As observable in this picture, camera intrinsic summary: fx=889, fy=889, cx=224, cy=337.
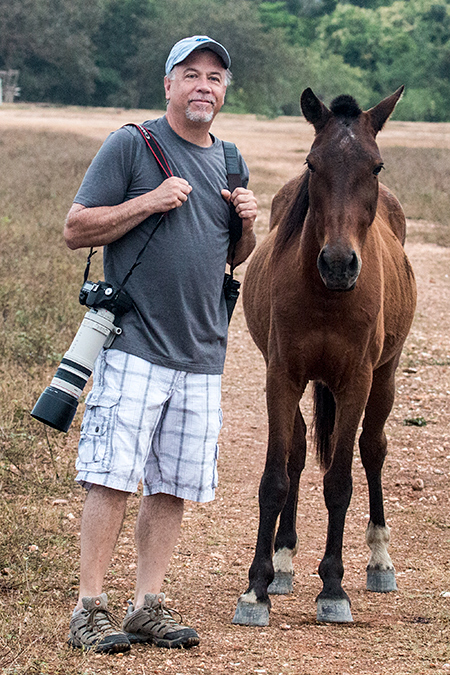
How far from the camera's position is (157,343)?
339cm

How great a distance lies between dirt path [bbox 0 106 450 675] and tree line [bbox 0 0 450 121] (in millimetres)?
51404

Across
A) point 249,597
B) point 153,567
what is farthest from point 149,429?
point 249,597

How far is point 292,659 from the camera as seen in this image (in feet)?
10.9

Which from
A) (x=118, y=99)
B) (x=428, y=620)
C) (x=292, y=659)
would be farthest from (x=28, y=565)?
(x=118, y=99)

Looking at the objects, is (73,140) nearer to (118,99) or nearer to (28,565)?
(28,565)

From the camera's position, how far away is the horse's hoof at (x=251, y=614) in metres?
3.75

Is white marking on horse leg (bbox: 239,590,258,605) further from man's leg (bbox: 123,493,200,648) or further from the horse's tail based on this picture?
the horse's tail

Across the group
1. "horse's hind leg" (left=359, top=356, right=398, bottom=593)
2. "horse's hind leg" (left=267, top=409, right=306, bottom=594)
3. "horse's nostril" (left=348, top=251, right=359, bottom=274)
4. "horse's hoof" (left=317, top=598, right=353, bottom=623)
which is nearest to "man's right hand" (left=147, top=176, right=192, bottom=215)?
"horse's nostril" (left=348, top=251, right=359, bottom=274)

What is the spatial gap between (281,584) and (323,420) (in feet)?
3.32

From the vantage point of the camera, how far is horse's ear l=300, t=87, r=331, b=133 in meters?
3.83

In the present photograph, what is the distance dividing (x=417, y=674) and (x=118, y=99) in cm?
5941

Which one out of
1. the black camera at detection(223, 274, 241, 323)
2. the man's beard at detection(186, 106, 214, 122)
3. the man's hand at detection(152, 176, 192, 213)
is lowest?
the black camera at detection(223, 274, 241, 323)

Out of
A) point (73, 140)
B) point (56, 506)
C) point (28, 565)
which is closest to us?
point (28, 565)

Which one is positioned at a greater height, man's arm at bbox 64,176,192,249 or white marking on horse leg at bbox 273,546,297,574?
man's arm at bbox 64,176,192,249
